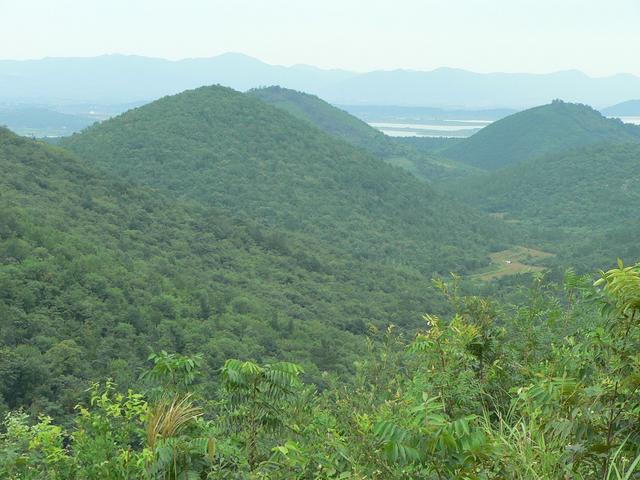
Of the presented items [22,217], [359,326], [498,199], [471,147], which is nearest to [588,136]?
[471,147]

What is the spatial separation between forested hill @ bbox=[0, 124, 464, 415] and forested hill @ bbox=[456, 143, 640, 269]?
1729 inches

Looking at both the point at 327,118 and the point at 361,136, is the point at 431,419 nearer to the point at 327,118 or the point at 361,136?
the point at 361,136

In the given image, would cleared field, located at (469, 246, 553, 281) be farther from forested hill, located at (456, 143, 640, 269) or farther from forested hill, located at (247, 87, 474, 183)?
forested hill, located at (247, 87, 474, 183)

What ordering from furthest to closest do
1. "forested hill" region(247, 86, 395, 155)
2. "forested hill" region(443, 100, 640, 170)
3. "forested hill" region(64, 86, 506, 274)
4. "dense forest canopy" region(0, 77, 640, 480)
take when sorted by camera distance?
"forested hill" region(443, 100, 640, 170) → "forested hill" region(247, 86, 395, 155) → "forested hill" region(64, 86, 506, 274) → "dense forest canopy" region(0, 77, 640, 480)

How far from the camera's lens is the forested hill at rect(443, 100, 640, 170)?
495 ft

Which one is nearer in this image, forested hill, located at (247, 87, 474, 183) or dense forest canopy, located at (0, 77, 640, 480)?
dense forest canopy, located at (0, 77, 640, 480)

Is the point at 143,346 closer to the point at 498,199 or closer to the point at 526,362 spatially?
the point at 526,362

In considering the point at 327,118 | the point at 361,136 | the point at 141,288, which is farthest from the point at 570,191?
the point at 141,288

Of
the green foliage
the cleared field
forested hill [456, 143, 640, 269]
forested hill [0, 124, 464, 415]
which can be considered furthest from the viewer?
forested hill [456, 143, 640, 269]

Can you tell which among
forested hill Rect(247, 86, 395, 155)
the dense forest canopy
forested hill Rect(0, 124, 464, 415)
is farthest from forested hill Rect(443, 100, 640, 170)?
forested hill Rect(0, 124, 464, 415)

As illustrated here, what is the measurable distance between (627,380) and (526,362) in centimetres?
366

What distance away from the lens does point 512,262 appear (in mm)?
78250

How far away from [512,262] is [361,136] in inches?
2809

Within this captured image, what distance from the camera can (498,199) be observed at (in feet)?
378
